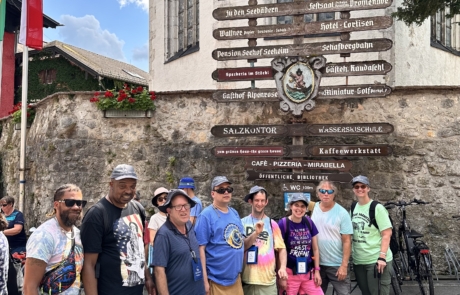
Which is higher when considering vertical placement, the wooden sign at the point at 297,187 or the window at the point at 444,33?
the window at the point at 444,33

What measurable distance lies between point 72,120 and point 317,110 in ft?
16.6

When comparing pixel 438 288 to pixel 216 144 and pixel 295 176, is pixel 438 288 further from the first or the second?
pixel 216 144

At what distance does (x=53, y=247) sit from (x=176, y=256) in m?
0.99

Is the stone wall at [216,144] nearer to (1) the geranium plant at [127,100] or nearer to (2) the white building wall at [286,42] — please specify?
(1) the geranium plant at [127,100]

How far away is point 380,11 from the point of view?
10516 millimetres

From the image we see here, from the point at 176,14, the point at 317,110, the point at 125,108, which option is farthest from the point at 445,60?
the point at 125,108

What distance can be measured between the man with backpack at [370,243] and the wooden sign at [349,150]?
7.62ft

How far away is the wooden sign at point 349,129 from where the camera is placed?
741cm

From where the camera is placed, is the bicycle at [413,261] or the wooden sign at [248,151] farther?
the wooden sign at [248,151]

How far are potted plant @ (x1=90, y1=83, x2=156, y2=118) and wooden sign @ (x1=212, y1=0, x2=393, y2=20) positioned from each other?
86.4 inches

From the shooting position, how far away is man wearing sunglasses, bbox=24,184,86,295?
3.21 meters

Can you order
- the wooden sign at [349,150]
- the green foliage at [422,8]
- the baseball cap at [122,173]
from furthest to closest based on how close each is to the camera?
the green foliage at [422,8] < the wooden sign at [349,150] < the baseball cap at [122,173]

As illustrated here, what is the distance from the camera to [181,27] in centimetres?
1395

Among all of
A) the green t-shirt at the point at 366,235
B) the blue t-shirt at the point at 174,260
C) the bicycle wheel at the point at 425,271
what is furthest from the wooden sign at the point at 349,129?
→ the blue t-shirt at the point at 174,260
